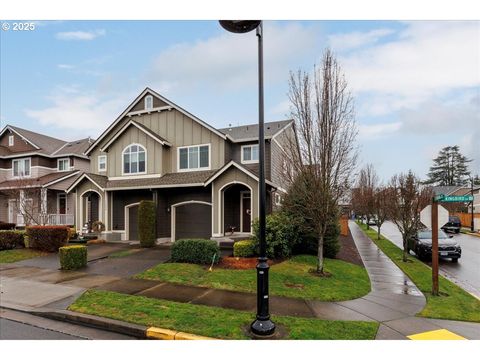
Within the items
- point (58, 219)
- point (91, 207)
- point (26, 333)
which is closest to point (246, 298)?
point (26, 333)

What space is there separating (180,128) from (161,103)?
2.34m

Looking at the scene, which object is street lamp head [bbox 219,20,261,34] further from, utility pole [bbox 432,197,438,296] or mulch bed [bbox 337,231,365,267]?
mulch bed [bbox 337,231,365,267]

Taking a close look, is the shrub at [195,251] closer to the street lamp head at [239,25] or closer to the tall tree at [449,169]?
the street lamp head at [239,25]

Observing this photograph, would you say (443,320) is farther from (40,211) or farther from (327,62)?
(40,211)

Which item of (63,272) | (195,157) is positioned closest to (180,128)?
(195,157)

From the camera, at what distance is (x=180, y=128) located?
61.8 ft

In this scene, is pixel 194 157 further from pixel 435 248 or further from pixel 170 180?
pixel 435 248

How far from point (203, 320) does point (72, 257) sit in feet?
25.4

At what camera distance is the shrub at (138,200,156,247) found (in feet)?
52.6

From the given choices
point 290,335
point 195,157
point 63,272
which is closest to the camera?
point 290,335

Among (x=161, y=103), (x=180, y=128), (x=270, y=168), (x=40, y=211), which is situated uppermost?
(x=161, y=103)

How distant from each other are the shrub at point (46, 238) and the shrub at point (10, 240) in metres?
1.29

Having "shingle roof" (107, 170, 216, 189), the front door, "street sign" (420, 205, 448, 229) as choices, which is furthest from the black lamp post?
the front door

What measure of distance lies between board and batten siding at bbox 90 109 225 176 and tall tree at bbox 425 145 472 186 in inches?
3119
